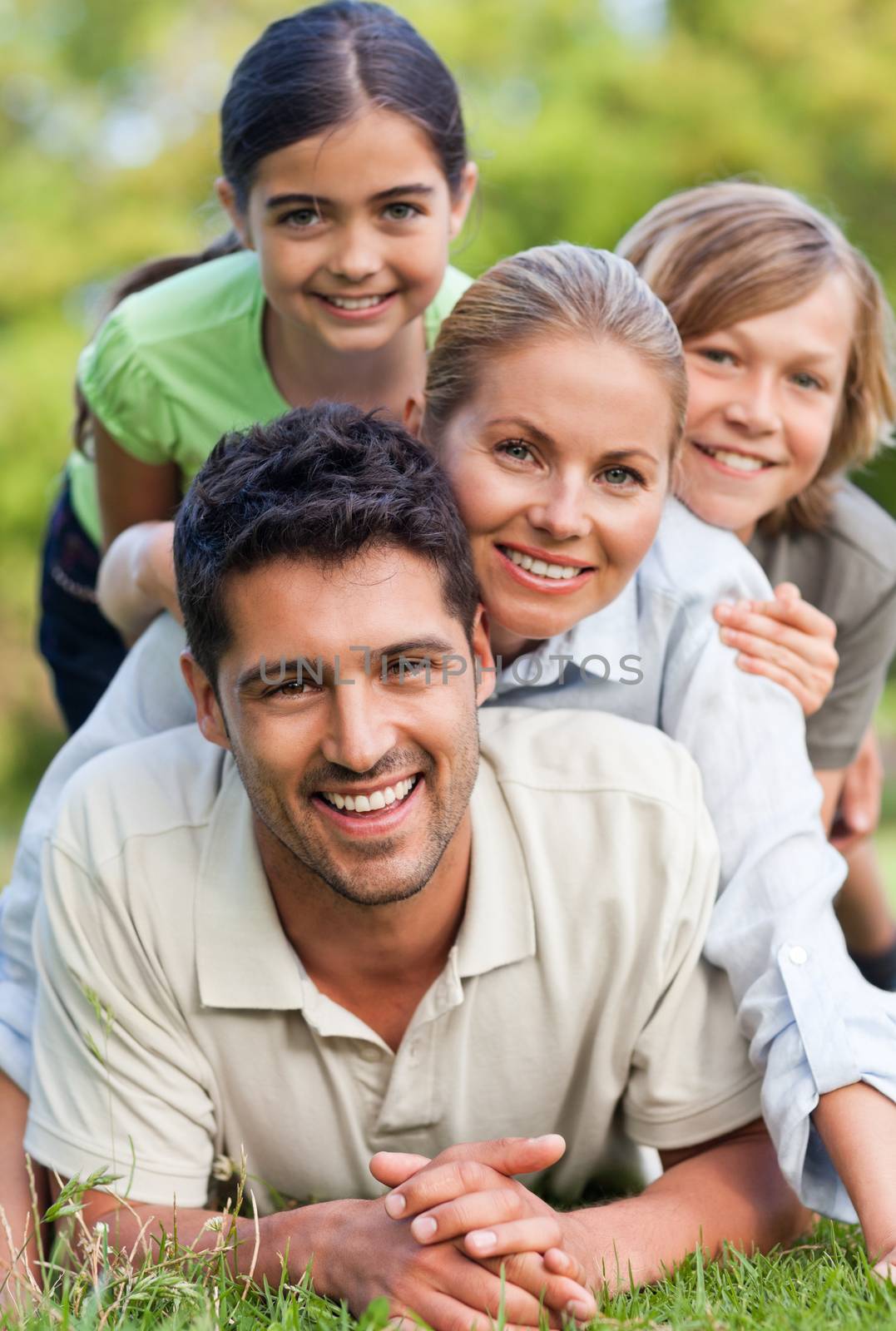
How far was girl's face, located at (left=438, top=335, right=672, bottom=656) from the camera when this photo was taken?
318 cm

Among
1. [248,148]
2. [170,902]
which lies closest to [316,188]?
[248,148]

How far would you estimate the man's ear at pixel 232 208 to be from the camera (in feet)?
13.1

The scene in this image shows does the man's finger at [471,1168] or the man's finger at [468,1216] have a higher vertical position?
the man's finger at [471,1168]

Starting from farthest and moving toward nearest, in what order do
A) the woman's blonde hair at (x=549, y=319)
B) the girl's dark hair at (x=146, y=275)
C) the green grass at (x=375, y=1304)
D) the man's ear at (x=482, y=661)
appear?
1. the girl's dark hair at (x=146, y=275)
2. the woman's blonde hair at (x=549, y=319)
3. the man's ear at (x=482, y=661)
4. the green grass at (x=375, y=1304)

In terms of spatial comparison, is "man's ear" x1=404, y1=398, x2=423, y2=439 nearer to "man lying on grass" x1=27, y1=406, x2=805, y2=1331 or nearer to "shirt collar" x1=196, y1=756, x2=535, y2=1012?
"man lying on grass" x1=27, y1=406, x2=805, y2=1331

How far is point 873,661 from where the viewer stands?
4.54 metres

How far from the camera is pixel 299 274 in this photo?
12.5 ft

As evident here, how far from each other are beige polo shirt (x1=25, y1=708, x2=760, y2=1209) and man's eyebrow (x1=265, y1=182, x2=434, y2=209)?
145cm

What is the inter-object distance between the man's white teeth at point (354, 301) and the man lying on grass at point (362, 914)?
88 centimetres

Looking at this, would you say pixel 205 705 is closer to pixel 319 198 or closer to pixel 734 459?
pixel 319 198

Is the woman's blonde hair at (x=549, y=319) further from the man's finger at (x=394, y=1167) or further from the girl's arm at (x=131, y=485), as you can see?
the man's finger at (x=394, y=1167)

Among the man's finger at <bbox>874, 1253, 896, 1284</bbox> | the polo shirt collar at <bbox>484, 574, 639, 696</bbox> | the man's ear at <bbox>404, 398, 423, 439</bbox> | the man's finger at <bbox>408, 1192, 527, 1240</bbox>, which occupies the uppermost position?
the man's ear at <bbox>404, 398, 423, 439</bbox>

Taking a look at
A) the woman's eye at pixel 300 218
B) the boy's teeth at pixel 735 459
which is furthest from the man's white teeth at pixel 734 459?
the woman's eye at pixel 300 218

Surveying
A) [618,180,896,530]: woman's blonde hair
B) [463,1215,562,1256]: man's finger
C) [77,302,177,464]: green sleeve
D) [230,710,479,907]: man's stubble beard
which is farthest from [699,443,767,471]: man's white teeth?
[463,1215,562,1256]: man's finger
